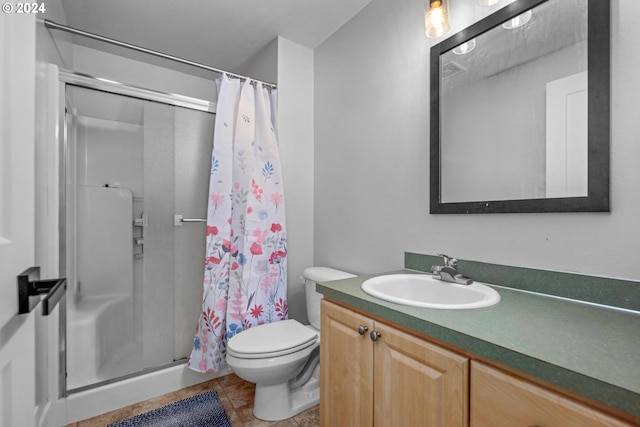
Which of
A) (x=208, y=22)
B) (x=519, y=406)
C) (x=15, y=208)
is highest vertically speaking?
(x=208, y=22)

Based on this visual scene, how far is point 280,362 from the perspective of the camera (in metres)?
1.45

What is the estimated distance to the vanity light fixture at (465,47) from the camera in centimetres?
127

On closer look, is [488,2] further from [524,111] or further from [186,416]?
[186,416]

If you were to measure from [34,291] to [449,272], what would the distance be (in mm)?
1294

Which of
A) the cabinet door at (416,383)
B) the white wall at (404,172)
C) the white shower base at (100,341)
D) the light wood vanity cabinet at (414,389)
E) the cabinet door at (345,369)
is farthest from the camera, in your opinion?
the white shower base at (100,341)

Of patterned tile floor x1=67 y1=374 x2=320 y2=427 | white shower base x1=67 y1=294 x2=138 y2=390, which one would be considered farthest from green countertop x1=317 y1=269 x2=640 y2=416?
white shower base x1=67 y1=294 x2=138 y2=390

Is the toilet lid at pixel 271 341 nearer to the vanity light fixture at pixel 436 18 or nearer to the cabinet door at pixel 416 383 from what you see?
the cabinet door at pixel 416 383

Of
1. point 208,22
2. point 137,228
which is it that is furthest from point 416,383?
point 208,22

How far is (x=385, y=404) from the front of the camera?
0.94 m

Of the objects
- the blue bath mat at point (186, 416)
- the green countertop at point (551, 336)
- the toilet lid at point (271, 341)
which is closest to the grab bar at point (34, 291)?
the green countertop at point (551, 336)

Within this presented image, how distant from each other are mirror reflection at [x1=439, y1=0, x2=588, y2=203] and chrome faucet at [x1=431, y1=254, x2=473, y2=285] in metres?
0.28

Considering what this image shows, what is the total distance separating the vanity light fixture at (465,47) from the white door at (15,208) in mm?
1473

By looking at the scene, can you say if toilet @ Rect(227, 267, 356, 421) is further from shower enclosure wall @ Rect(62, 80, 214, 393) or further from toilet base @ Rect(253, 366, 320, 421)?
shower enclosure wall @ Rect(62, 80, 214, 393)

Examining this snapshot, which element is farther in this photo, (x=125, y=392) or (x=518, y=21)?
(x=125, y=392)
